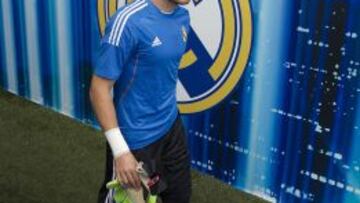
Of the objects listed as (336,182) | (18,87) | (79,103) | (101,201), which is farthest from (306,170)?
(18,87)

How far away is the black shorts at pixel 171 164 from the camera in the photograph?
93.8 inches

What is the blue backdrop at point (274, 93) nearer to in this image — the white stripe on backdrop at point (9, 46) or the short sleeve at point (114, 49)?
the white stripe on backdrop at point (9, 46)

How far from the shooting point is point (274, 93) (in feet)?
10.8

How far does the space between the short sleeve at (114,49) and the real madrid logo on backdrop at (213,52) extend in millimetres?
1216

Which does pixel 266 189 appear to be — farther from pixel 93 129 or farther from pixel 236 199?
pixel 93 129

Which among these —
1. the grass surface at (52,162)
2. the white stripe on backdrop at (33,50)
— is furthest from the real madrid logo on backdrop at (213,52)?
the white stripe on backdrop at (33,50)

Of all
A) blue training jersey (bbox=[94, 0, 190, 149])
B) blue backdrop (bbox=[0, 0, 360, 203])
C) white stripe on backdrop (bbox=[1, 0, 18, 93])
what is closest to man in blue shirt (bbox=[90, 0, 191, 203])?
blue training jersey (bbox=[94, 0, 190, 149])

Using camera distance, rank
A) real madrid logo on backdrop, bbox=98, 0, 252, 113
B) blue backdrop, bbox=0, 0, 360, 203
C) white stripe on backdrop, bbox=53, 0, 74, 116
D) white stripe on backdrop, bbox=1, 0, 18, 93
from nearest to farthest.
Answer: blue backdrop, bbox=0, 0, 360, 203, real madrid logo on backdrop, bbox=98, 0, 252, 113, white stripe on backdrop, bbox=53, 0, 74, 116, white stripe on backdrop, bbox=1, 0, 18, 93

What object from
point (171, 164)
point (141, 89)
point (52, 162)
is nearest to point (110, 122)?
point (141, 89)

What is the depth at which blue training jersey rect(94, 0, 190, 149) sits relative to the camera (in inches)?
79.7

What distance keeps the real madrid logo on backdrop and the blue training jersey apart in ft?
3.28

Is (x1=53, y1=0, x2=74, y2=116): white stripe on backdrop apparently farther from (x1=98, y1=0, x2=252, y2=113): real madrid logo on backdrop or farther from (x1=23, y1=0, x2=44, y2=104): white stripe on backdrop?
(x1=98, y1=0, x2=252, y2=113): real madrid logo on backdrop

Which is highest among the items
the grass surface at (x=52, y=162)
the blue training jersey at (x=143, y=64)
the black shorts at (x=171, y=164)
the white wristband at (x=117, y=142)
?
the blue training jersey at (x=143, y=64)

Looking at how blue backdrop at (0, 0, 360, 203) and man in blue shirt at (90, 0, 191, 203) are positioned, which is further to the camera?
blue backdrop at (0, 0, 360, 203)
